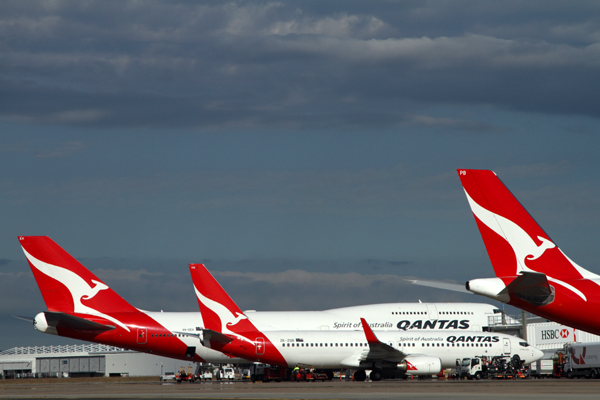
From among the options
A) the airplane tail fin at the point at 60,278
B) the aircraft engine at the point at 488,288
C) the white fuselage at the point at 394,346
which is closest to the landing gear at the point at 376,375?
the white fuselage at the point at 394,346

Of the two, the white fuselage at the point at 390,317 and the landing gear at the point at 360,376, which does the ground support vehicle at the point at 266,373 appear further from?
the white fuselage at the point at 390,317

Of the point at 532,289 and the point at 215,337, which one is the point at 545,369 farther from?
the point at 532,289

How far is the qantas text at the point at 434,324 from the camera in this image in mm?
61156

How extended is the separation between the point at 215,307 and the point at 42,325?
981 cm

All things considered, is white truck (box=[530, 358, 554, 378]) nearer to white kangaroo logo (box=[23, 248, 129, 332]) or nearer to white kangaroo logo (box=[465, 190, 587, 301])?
white kangaroo logo (box=[23, 248, 129, 332])

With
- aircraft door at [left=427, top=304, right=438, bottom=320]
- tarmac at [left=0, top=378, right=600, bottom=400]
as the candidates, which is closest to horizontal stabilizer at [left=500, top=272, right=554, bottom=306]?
tarmac at [left=0, top=378, right=600, bottom=400]

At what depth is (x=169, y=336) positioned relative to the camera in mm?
44281

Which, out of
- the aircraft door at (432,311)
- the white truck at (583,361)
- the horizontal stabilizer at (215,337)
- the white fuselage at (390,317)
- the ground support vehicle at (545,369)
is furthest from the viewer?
the aircraft door at (432,311)

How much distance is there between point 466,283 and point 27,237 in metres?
30.5

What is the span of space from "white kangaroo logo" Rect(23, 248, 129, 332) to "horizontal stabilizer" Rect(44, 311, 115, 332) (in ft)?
3.57

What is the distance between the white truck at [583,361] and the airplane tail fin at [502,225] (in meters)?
30.2

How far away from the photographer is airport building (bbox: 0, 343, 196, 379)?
7788 centimetres

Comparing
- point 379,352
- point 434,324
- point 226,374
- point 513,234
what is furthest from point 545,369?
point 513,234

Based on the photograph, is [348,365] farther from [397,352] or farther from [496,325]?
[496,325]
